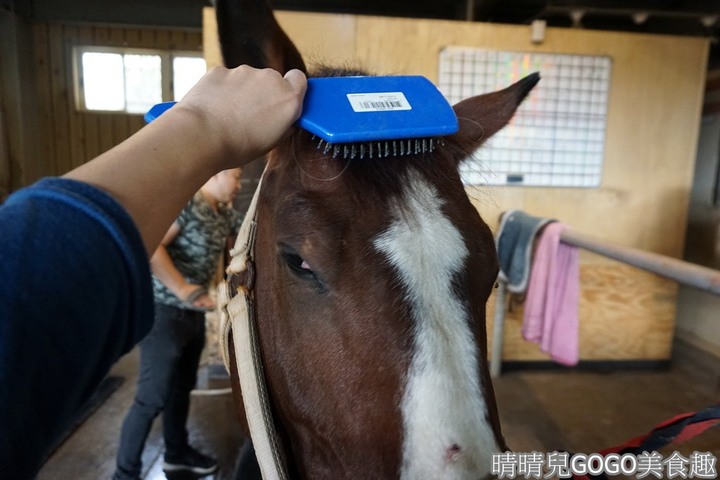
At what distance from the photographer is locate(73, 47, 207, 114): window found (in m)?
6.73

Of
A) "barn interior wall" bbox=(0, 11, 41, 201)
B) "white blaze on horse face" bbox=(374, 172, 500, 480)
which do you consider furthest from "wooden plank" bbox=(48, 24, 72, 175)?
"white blaze on horse face" bbox=(374, 172, 500, 480)

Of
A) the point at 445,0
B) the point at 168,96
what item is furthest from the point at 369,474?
the point at 168,96

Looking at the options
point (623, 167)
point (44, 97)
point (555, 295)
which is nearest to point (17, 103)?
point (44, 97)

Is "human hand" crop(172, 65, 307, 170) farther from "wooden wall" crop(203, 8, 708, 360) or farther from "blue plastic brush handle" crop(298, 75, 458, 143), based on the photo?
"wooden wall" crop(203, 8, 708, 360)

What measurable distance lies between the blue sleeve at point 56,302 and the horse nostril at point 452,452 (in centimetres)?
36

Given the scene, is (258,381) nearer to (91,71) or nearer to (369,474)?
(369,474)

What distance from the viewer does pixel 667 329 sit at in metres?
3.42

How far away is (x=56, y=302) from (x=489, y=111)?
3.01 ft

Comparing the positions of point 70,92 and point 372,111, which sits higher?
point 70,92

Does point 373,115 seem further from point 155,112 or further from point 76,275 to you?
point 76,275

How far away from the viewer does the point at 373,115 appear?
67cm

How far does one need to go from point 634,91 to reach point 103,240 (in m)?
3.57

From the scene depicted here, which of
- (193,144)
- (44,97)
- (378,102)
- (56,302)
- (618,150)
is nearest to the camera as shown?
(56,302)

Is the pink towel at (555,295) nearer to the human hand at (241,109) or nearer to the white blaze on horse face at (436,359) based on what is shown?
the white blaze on horse face at (436,359)
